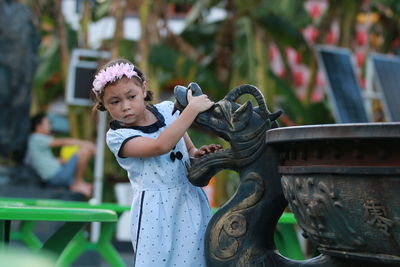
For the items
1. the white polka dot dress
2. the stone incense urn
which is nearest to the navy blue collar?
the white polka dot dress

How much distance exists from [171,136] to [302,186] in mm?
538

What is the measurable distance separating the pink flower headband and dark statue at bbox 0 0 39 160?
649 centimetres

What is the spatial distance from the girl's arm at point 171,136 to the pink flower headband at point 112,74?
0.21m

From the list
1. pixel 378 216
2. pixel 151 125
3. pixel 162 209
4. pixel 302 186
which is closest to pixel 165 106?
pixel 151 125

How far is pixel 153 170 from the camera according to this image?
3.22 meters

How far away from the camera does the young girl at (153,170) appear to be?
3.15 m

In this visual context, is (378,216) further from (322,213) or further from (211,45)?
(211,45)

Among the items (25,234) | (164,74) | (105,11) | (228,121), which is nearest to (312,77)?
(164,74)

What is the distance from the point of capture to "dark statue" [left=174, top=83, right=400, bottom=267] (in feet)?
8.30

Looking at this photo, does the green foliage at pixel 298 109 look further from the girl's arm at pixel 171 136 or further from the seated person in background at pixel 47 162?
the girl's arm at pixel 171 136

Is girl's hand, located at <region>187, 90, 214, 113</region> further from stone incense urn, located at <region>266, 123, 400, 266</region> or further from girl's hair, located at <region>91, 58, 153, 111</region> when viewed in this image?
stone incense urn, located at <region>266, 123, 400, 266</region>

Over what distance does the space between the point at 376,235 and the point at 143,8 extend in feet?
33.1

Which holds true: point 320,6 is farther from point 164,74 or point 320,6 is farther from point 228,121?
point 228,121

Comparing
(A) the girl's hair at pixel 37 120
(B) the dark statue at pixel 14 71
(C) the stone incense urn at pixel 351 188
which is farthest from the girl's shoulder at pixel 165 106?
(A) the girl's hair at pixel 37 120
